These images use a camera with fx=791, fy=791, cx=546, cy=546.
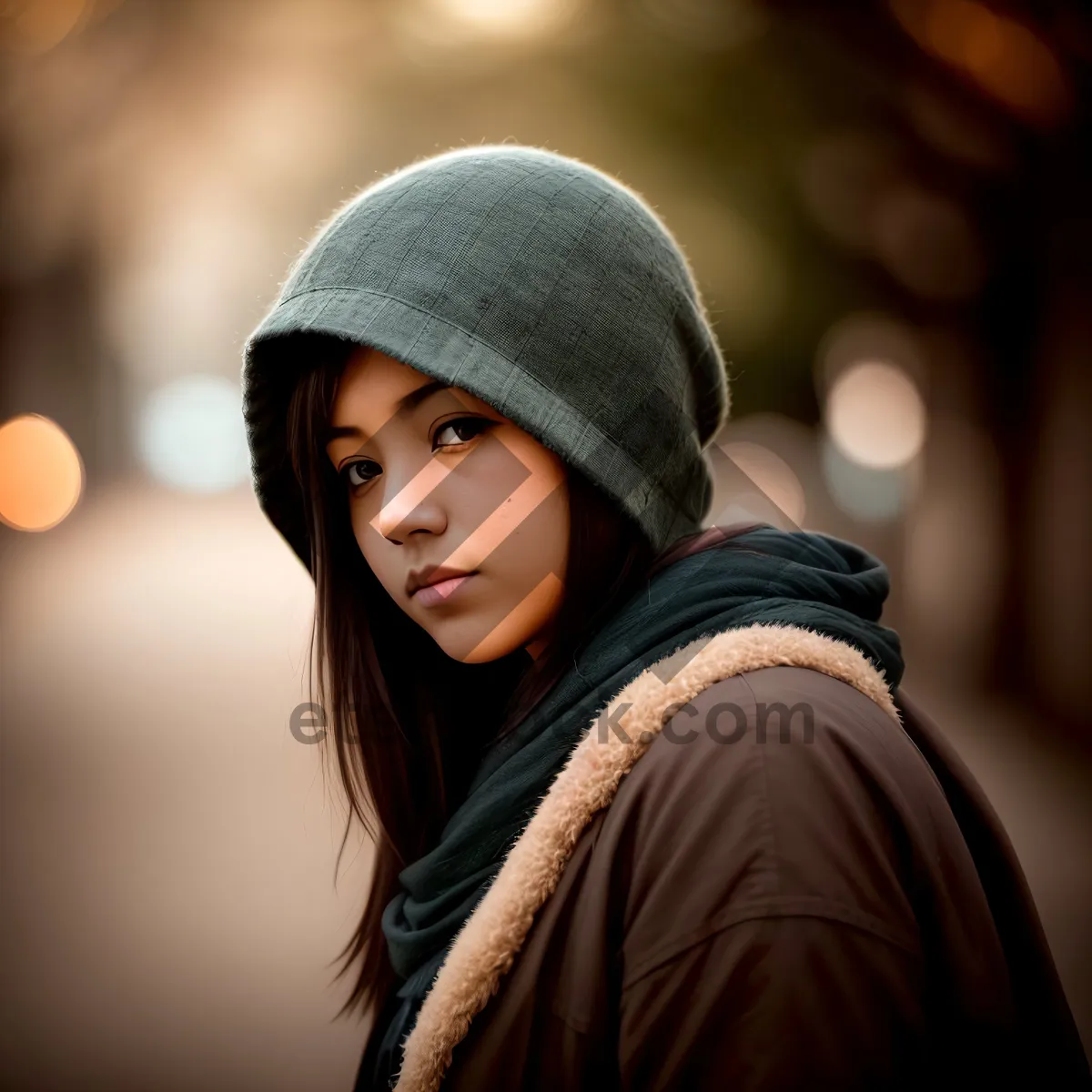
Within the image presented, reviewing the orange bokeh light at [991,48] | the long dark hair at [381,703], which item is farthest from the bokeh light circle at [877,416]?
the long dark hair at [381,703]

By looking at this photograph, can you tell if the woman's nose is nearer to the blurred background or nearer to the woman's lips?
the woman's lips

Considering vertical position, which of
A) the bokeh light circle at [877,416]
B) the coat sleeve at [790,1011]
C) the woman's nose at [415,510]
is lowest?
the bokeh light circle at [877,416]

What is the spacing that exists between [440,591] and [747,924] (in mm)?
491

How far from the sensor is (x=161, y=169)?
12.3ft

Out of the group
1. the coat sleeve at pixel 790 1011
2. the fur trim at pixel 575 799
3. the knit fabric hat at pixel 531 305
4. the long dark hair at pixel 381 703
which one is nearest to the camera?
the coat sleeve at pixel 790 1011

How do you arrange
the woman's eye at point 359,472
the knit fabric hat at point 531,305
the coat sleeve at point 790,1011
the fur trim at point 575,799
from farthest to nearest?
the woman's eye at point 359,472
the knit fabric hat at point 531,305
the fur trim at point 575,799
the coat sleeve at point 790,1011

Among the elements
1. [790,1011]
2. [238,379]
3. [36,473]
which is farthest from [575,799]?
[36,473]

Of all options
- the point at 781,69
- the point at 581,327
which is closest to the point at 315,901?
the point at 581,327

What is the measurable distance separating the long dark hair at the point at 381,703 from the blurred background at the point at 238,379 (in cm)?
129

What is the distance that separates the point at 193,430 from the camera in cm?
384

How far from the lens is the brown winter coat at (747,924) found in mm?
606

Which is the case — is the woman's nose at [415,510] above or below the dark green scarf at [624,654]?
above

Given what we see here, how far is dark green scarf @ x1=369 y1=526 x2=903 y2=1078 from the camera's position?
0.85 metres

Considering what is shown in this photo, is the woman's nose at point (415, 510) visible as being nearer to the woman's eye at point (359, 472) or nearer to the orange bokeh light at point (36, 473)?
the woman's eye at point (359, 472)
